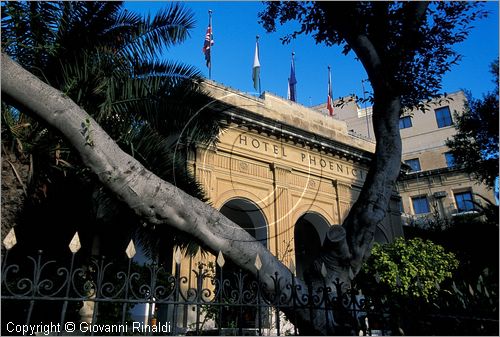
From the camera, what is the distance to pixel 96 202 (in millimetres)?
7133

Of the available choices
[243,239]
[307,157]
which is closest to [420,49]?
[243,239]

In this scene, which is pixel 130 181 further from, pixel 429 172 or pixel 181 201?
pixel 429 172

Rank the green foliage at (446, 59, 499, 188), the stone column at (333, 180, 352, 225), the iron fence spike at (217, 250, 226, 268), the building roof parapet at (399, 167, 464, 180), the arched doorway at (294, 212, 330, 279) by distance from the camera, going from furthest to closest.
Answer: the building roof parapet at (399, 167, 464, 180) → the arched doorway at (294, 212, 330, 279) → the stone column at (333, 180, 352, 225) → the green foliage at (446, 59, 499, 188) → the iron fence spike at (217, 250, 226, 268)

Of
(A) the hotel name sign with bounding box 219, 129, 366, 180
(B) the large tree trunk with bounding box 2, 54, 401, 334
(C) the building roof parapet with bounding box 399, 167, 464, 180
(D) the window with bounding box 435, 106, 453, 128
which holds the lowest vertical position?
(B) the large tree trunk with bounding box 2, 54, 401, 334

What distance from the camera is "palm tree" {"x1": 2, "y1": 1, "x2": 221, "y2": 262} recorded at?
19.2 feet

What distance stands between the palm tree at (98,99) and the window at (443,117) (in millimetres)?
29216

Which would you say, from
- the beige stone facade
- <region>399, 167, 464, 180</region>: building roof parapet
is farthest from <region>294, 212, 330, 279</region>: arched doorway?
<region>399, 167, 464, 180</region>: building roof parapet

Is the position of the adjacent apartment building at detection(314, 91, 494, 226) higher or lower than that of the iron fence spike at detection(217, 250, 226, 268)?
higher

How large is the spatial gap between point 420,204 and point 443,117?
7.90 metres

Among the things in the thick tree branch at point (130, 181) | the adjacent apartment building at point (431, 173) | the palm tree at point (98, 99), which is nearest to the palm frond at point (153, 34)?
the palm tree at point (98, 99)

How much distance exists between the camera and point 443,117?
31.4 m

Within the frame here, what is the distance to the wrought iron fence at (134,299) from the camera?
2408mm

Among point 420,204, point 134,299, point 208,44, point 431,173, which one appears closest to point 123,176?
point 134,299

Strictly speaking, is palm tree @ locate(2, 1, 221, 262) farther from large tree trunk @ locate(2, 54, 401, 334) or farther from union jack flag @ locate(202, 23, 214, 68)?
union jack flag @ locate(202, 23, 214, 68)
